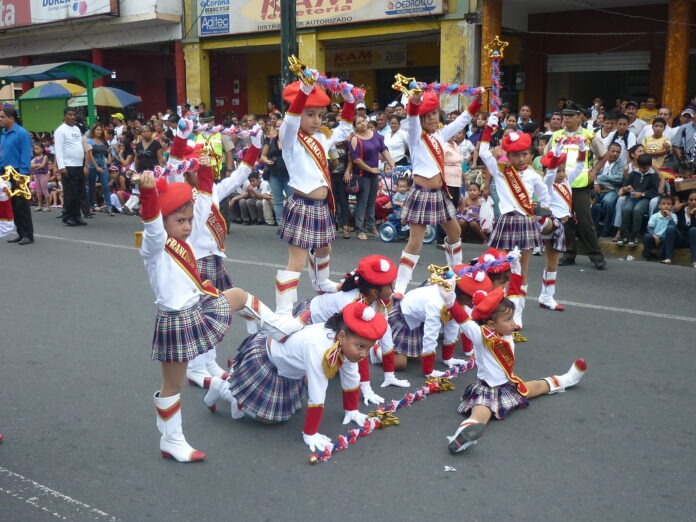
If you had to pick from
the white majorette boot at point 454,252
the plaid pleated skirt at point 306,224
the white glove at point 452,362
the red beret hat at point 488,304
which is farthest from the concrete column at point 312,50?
the red beret hat at point 488,304

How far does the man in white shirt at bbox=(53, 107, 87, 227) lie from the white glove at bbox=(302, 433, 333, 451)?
10.7 meters

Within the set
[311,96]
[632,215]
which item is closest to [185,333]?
[311,96]

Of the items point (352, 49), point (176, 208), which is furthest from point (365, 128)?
point (352, 49)

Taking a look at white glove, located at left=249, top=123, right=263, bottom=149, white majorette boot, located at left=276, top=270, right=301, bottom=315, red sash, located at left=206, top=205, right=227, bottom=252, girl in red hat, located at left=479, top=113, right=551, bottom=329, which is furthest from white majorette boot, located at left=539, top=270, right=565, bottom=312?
red sash, located at left=206, top=205, right=227, bottom=252

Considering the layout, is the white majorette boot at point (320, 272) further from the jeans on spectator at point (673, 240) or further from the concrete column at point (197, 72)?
the concrete column at point (197, 72)

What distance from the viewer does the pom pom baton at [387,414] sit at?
440 centimetres

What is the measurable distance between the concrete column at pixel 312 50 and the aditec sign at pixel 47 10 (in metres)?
7.34

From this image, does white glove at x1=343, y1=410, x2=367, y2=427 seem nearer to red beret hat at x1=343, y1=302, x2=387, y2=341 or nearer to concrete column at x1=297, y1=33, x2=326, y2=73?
red beret hat at x1=343, y1=302, x2=387, y2=341

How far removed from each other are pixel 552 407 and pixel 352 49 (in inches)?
718

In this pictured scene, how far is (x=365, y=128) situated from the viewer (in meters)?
Result: 12.2

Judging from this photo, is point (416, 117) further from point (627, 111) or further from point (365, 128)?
point (627, 111)

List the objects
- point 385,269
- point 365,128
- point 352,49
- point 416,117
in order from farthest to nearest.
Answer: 1. point 352,49
2. point 365,128
3. point 416,117
4. point 385,269

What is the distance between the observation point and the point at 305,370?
459cm

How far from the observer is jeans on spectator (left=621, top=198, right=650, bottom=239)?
1051 cm
